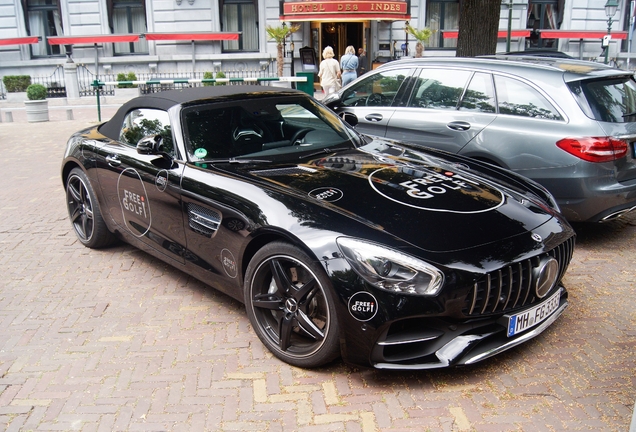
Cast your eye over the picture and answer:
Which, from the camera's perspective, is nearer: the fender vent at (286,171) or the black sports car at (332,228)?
the black sports car at (332,228)

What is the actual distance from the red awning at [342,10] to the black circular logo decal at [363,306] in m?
20.7

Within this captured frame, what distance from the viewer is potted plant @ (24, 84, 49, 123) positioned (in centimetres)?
1711

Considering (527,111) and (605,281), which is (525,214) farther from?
(527,111)

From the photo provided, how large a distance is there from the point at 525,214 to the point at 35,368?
320 cm


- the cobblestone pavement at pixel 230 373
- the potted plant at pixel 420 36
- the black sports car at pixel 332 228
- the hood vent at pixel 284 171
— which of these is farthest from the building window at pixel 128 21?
the hood vent at pixel 284 171

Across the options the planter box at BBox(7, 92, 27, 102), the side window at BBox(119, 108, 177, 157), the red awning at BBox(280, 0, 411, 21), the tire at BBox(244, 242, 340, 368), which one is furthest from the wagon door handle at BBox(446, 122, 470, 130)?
the planter box at BBox(7, 92, 27, 102)

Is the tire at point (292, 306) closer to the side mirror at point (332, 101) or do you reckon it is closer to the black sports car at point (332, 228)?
the black sports car at point (332, 228)

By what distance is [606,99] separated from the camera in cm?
554

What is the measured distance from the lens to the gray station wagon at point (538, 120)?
5297 mm

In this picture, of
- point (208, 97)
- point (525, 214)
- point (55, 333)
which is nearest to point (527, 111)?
point (525, 214)

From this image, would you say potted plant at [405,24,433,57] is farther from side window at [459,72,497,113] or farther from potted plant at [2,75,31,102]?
side window at [459,72,497,113]

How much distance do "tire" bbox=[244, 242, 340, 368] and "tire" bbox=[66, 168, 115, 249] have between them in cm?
241

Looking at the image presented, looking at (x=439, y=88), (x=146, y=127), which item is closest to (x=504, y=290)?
(x=146, y=127)

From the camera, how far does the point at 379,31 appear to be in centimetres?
2528
